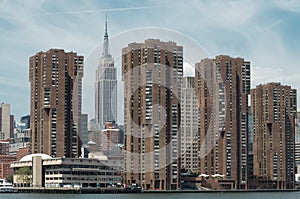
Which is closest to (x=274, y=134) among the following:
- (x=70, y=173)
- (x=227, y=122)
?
(x=227, y=122)

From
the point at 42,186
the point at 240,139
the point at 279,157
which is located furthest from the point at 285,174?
the point at 42,186

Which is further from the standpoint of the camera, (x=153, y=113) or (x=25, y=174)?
(x=25, y=174)

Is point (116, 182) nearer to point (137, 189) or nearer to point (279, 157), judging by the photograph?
point (137, 189)

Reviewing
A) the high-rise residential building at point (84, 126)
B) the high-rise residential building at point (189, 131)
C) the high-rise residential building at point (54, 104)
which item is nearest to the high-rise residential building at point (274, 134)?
the high-rise residential building at point (189, 131)

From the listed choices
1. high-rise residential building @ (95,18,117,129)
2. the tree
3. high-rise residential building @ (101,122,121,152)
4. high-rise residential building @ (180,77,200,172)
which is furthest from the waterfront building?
high-rise residential building @ (95,18,117,129)

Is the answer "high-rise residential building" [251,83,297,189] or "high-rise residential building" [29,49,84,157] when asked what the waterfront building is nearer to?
"high-rise residential building" [29,49,84,157]

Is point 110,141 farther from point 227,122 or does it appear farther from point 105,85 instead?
point 105,85
